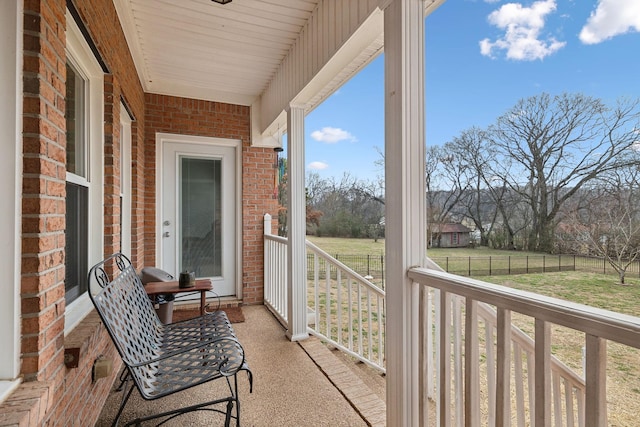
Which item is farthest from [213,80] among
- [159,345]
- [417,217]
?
[417,217]

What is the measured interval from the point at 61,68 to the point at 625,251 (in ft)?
6.39

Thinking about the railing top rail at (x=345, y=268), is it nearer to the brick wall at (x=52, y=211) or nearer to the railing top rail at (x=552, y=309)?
the railing top rail at (x=552, y=309)

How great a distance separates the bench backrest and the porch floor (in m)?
0.48

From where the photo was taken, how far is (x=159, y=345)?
6.34 feet

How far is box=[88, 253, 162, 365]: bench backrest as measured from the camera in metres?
1.48

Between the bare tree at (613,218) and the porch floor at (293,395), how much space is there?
150 centimetres

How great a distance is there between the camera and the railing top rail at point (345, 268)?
8.28 feet

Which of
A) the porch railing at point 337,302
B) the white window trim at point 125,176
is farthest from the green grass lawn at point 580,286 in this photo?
the white window trim at point 125,176

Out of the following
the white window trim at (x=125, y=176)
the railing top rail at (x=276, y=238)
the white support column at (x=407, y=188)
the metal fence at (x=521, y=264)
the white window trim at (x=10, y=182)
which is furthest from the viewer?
the railing top rail at (x=276, y=238)

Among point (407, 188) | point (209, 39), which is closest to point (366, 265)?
point (407, 188)

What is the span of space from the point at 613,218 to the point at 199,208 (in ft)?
12.9

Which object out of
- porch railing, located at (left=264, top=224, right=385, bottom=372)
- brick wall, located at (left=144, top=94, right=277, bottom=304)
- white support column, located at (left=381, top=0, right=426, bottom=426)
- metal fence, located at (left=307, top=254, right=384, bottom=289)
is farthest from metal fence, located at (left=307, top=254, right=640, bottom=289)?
brick wall, located at (left=144, top=94, right=277, bottom=304)

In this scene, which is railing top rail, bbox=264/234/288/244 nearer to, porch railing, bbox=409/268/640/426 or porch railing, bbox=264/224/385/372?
porch railing, bbox=264/224/385/372

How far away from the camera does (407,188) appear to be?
1440mm
